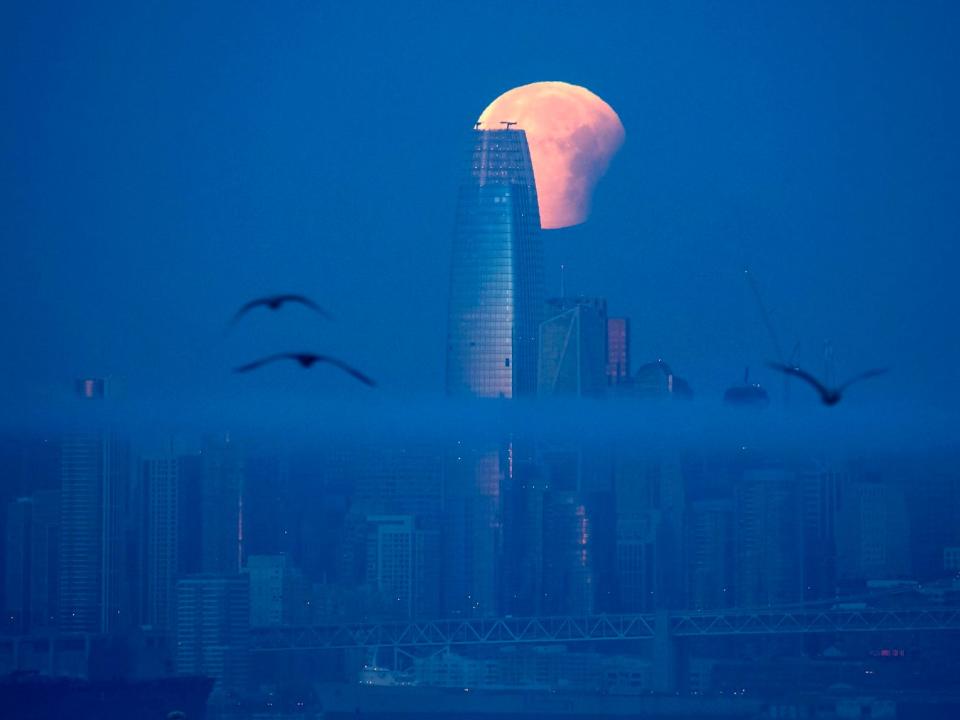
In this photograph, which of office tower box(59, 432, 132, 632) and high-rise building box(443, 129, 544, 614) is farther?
high-rise building box(443, 129, 544, 614)

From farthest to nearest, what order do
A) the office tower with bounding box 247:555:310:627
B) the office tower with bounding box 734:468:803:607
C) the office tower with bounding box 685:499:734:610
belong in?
1. the office tower with bounding box 685:499:734:610
2. the office tower with bounding box 734:468:803:607
3. the office tower with bounding box 247:555:310:627

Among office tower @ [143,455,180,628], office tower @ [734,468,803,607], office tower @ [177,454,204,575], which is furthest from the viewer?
office tower @ [734,468,803,607]

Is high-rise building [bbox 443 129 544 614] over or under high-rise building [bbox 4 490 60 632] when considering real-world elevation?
over

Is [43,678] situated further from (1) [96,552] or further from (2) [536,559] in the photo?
(2) [536,559]

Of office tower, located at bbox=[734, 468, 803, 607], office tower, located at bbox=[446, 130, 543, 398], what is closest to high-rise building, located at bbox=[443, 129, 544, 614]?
office tower, located at bbox=[446, 130, 543, 398]

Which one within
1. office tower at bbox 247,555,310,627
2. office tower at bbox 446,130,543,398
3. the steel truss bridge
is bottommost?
the steel truss bridge

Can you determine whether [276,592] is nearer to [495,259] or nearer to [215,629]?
[215,629]

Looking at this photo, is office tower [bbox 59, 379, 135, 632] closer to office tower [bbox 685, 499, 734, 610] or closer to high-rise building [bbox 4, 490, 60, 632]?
high-rise building [bbox 4, 490, 60, 632]
